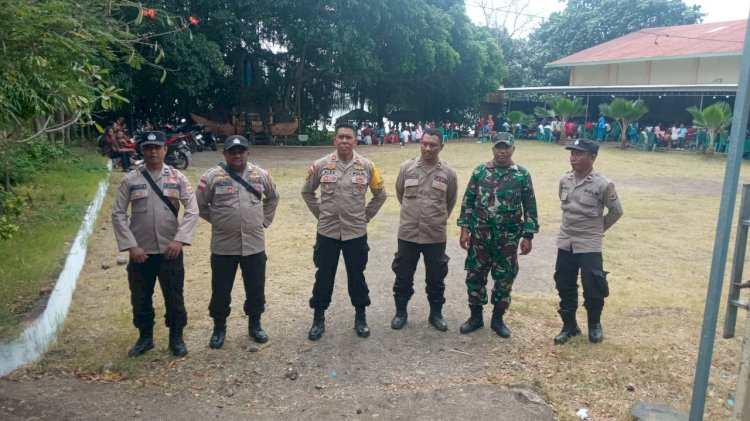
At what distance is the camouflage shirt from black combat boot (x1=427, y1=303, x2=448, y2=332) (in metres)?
0.77

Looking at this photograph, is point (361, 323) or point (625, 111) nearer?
point (361, 323)

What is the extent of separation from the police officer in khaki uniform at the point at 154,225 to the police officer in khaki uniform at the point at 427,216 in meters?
1.63

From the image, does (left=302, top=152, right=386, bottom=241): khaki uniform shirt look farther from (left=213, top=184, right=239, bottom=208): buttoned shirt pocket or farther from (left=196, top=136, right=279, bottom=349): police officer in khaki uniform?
(left=213, top=184, right=239, bottom=208): buttoned shirt pocket

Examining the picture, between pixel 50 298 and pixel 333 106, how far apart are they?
77.4 feet

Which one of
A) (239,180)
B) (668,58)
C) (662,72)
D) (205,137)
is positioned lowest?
(205,137)

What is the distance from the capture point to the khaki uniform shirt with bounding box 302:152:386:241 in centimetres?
451

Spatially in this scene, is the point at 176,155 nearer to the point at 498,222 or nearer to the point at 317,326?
the point at 317,326

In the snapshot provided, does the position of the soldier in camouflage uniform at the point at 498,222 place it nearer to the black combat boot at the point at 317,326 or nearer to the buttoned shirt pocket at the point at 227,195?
the black combat boot at the point at 317,326

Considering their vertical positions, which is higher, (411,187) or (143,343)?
(411,187)

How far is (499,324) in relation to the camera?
15.4 ft

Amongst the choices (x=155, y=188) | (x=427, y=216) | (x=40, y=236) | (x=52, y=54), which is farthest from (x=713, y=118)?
(x=52, y=54)

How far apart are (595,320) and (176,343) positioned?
316 centimetres

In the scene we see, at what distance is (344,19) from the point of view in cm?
2128

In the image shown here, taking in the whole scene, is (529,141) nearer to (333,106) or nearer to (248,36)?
(333,106)
